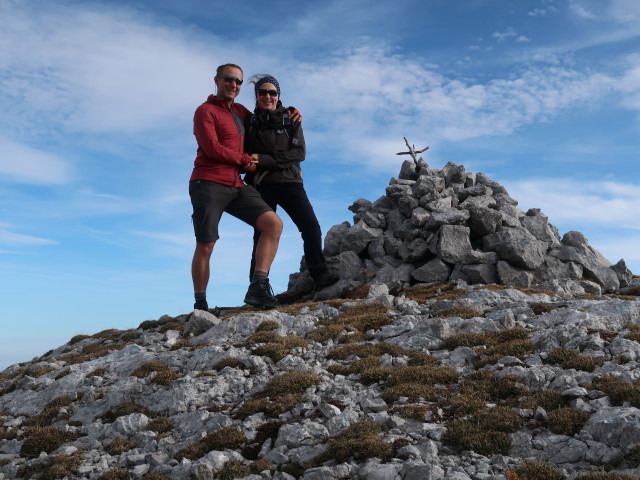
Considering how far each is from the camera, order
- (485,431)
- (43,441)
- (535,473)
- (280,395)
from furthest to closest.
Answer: (43,441) → (280,395) → (485,431) → (535,473)

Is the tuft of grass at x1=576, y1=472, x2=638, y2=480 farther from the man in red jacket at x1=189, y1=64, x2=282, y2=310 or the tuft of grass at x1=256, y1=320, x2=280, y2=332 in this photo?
the man in red jacket at x1=189, y1=64, x2=282, y2=310

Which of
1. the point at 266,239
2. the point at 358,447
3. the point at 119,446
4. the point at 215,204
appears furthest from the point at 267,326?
the point at 358,447

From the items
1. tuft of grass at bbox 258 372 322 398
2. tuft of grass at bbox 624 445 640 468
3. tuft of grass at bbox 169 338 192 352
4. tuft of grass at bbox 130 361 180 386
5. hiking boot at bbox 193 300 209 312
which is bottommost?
tuft of grass at bbox 624 445 640 468

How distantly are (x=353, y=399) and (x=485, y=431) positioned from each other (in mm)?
2828

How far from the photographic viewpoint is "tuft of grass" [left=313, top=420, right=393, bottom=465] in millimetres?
9102

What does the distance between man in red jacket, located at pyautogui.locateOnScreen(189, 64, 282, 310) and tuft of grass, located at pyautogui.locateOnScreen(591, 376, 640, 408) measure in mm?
10363

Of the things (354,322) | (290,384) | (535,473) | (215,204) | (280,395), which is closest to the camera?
(535,473)

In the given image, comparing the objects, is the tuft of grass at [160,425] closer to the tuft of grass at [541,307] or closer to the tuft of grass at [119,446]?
the tuft of grass at [119,446]

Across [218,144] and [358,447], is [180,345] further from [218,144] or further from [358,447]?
[358,447]

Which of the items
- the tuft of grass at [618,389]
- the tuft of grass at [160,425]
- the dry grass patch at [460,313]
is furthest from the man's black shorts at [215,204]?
the tuft of grass at [618,389]

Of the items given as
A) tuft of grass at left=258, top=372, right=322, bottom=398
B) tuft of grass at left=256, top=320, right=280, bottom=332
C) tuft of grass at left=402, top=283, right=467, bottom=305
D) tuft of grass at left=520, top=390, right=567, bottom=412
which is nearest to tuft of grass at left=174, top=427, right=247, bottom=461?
tuft of grass at left=258, top=372, right=322, bottom=398

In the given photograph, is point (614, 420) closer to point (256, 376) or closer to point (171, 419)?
point (256, 376)

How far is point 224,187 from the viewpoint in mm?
17938

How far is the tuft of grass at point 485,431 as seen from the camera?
9133 millimetres
